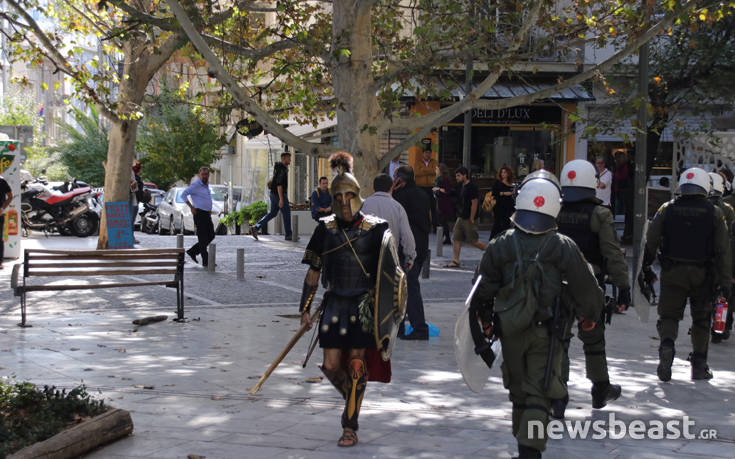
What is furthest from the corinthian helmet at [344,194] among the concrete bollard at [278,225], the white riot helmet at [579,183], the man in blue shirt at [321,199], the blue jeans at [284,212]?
the concrete bollard at [278,225]

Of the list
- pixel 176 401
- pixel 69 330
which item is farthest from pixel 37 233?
pixel 176 401

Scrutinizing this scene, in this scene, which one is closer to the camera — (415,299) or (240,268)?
(415,299)

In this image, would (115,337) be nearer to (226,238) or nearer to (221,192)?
(226,238)

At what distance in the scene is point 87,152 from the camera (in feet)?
137

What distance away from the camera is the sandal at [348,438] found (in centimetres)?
562

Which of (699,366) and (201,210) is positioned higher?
(201,210)

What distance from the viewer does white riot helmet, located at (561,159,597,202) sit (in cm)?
693

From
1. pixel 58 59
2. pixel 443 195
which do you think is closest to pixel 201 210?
pixel 58 59

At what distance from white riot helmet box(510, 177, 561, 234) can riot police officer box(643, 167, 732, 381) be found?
2990 mm

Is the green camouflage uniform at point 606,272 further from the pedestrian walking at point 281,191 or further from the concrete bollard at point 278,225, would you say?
the concrete bollard at point 278,225

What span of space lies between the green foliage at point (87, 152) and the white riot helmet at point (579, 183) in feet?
122

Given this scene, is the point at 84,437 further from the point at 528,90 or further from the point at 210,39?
the point at 528,90

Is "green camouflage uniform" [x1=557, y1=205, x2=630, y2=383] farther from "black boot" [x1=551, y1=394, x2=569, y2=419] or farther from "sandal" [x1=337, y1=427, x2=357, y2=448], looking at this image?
"sandal" [x1=337, y1=427, x2=357, y2=448]

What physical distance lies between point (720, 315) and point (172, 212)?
2062 centimetres
